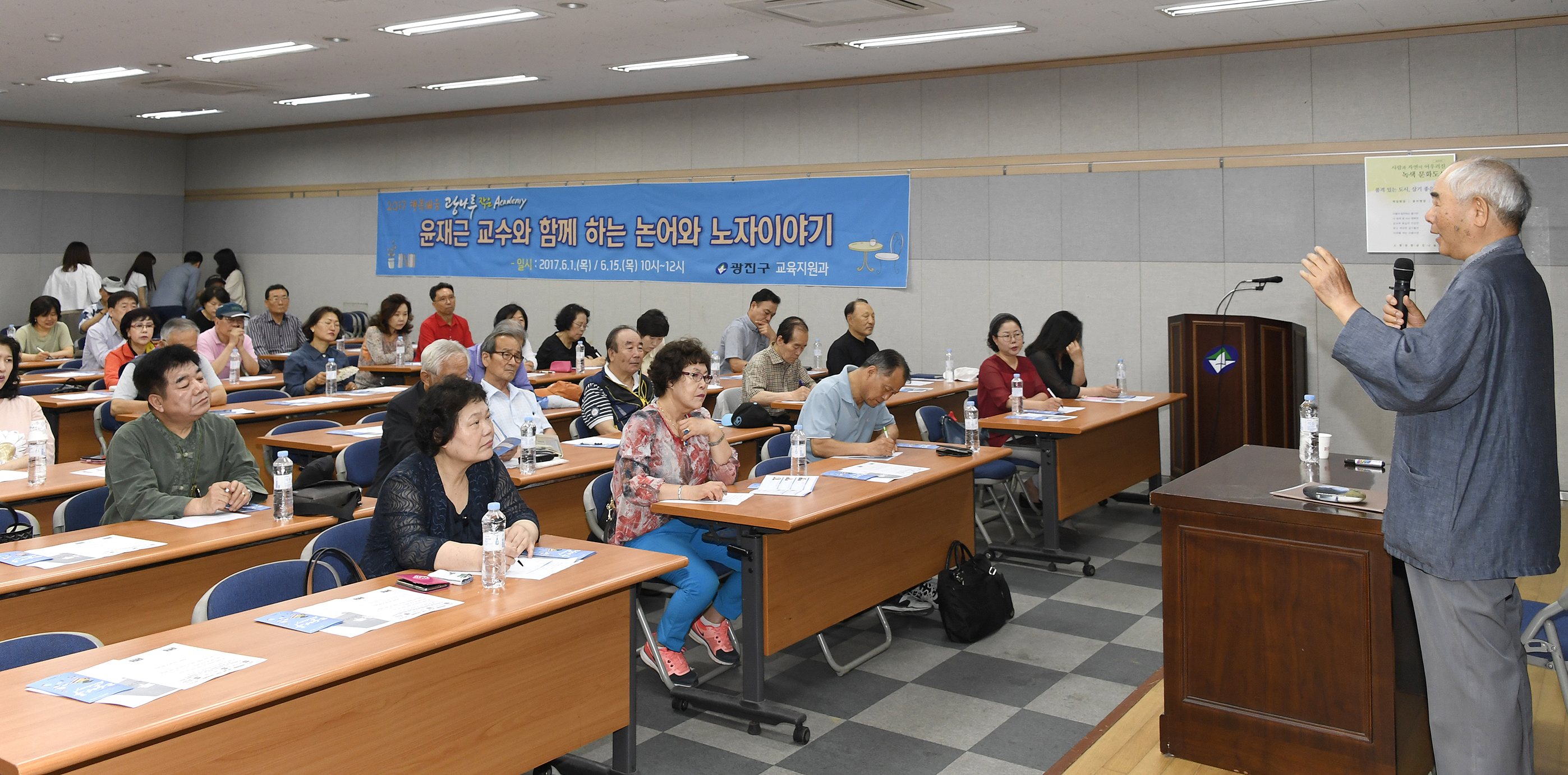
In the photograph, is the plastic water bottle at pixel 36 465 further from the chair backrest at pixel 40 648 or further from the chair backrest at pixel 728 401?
the chair backrest at pixel 728 401

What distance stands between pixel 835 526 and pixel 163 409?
95.7 inches

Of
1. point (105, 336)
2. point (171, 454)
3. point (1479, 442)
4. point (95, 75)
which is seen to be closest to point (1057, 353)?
point (1479, 442)

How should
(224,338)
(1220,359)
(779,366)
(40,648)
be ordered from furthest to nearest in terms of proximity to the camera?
(224,338) → (1220,359) → (779,366) → (40,648)

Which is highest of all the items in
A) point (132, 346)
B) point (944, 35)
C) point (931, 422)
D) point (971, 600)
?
point (944, 35)

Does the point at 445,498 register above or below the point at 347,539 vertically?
above

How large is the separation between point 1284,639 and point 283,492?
321cm

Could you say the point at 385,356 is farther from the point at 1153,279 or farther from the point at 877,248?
the point at 1153,279

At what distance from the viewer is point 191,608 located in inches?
146

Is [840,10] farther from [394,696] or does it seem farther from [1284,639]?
[394,696]

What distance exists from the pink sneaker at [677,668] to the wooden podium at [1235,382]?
13.9 feet

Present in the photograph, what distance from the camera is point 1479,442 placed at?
261 centimetres

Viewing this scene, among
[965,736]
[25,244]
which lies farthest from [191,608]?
[25,244]

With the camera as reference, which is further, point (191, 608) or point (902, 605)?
point (902, 605)

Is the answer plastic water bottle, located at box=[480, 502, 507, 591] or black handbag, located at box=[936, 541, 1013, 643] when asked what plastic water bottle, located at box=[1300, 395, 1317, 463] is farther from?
plastic water bottle, located at box=[480, 502, 507, 591]
